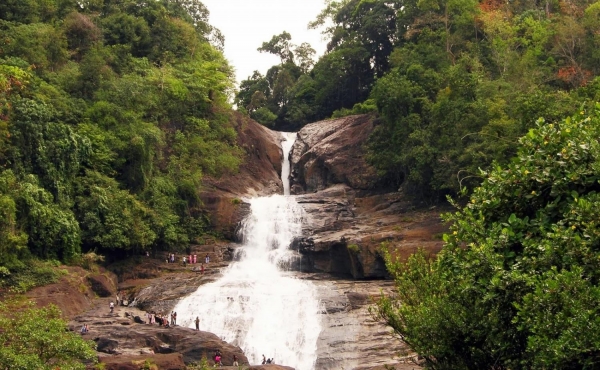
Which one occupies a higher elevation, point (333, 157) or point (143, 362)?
point (333, 157)

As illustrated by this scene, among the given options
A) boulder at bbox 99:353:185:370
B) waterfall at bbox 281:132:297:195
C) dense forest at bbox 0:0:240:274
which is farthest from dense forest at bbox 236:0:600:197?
boulder at bbox 99:353:185:370

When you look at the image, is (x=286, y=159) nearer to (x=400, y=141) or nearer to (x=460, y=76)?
(x=400, y=141)

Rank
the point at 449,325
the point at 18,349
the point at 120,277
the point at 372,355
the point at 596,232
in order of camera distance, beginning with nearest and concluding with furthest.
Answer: the point at 596,232
the point at 449,325
the point at 18,349
the point at 372,355
the point at 120,277

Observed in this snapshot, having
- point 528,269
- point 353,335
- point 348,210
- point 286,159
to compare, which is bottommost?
point 353,335

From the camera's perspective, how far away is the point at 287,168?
55.8 m

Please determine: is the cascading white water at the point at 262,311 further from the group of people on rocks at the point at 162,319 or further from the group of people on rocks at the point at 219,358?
the group of people on rocks at the point at 219,358

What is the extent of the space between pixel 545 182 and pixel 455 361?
3699mm

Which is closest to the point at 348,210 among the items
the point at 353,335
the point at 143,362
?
the point at 353,335

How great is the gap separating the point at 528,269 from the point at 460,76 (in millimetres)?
29437

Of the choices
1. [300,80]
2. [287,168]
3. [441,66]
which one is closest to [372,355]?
[441,66]

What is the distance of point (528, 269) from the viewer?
1159cm

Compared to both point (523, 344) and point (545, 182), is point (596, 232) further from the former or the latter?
point (523, 344)

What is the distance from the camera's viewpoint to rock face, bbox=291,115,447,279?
37375 millimetres

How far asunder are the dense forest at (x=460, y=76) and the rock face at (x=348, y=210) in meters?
1.73
